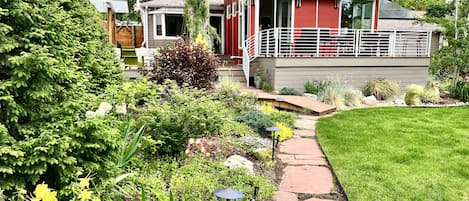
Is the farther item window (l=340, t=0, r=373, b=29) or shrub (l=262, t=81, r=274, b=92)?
window (l=340, t=0, r=373, b=29)

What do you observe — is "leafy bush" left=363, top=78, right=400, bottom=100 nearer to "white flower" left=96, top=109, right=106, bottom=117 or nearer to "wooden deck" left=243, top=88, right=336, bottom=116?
"wooden deck" left=243, top=88, right=336, bottom=116

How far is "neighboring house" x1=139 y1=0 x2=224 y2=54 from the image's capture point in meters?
16.3

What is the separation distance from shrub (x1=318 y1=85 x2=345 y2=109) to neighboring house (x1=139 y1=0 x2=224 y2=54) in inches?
325

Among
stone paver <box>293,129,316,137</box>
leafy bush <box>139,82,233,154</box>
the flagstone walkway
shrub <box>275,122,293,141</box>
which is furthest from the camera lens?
stone paver <box>293,129,316,137</box>

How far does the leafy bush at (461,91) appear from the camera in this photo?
32.0ft

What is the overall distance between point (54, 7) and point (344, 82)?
29.0 ft

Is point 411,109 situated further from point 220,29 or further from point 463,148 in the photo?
point 220,29

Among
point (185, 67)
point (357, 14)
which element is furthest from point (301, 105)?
point (357, 14)

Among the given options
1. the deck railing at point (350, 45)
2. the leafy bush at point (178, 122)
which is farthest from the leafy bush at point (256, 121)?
the deck railing at point (350, 45)

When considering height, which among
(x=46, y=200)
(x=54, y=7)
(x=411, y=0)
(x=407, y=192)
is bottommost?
(x=407, y=192)

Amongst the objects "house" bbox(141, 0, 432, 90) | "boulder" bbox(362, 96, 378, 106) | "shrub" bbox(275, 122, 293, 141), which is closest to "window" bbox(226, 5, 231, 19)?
"house" bbox(141, 0, 432, 90)

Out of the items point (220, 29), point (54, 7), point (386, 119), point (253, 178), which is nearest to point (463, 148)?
point (386, 119)

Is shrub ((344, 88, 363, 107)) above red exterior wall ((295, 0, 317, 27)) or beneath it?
beneath

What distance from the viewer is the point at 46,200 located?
5.10 feet
